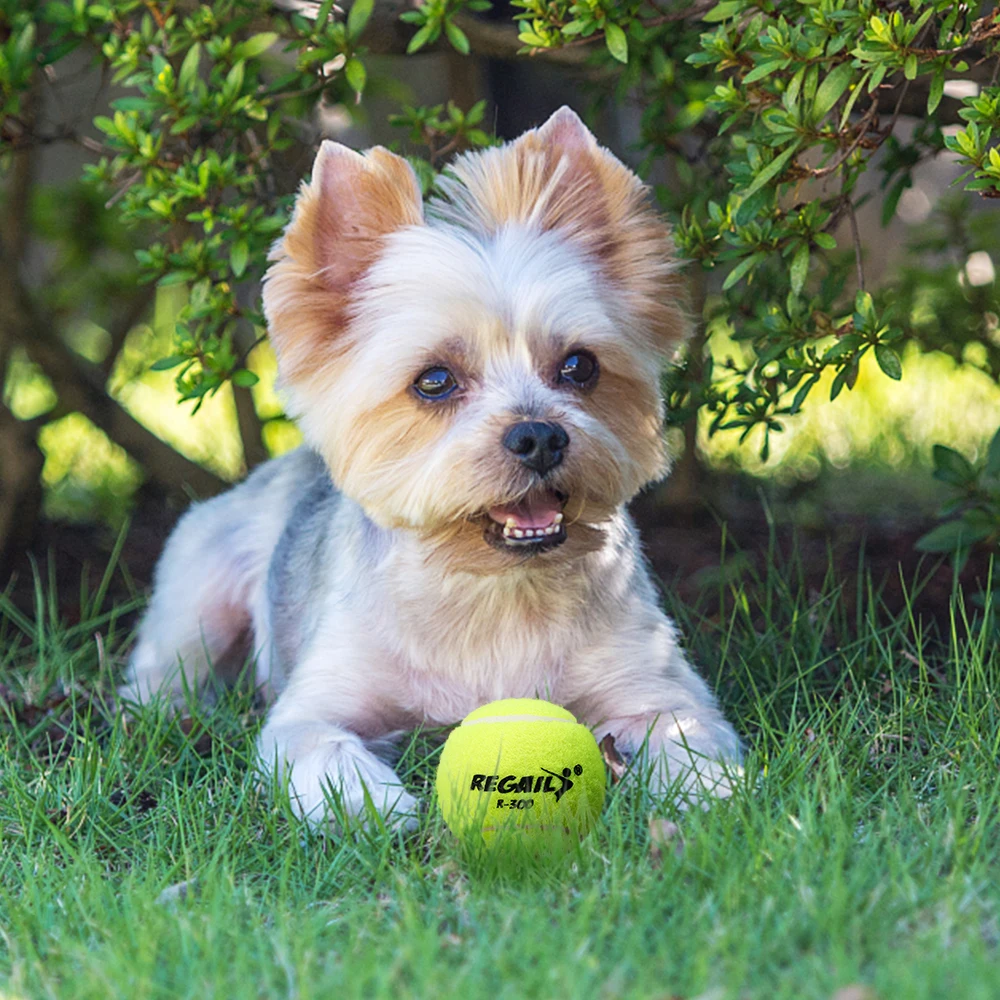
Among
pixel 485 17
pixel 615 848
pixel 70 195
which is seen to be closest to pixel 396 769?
pixel 615 848

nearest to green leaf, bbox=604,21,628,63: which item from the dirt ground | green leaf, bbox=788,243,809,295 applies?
green leaf, bbox=788,243,809,295

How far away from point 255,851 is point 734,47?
235 cm

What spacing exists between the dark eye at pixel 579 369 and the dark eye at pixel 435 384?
0.97ft

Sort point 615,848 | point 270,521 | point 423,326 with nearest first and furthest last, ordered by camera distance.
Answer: point 615,848 < point 423,326 < point 270,521

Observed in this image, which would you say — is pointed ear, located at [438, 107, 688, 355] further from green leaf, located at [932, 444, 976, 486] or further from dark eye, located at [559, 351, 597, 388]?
green leaf, located at [932, 444, 976, 486]

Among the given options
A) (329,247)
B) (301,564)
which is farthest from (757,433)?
(329,247)

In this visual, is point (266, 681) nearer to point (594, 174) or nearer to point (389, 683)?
point (389, 683)

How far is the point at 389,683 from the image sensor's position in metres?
4.01

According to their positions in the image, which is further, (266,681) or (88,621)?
(88,621)

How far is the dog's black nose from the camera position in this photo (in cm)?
339

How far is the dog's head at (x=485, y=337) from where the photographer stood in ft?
11.6

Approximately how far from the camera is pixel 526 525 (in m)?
3.59

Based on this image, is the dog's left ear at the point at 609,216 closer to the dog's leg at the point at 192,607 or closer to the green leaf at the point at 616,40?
the green leaf at the point at 616,40

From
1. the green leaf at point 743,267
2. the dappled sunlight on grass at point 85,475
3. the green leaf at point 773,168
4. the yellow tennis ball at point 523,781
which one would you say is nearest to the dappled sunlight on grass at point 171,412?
the dappled sunlight on grass at point 85,475
